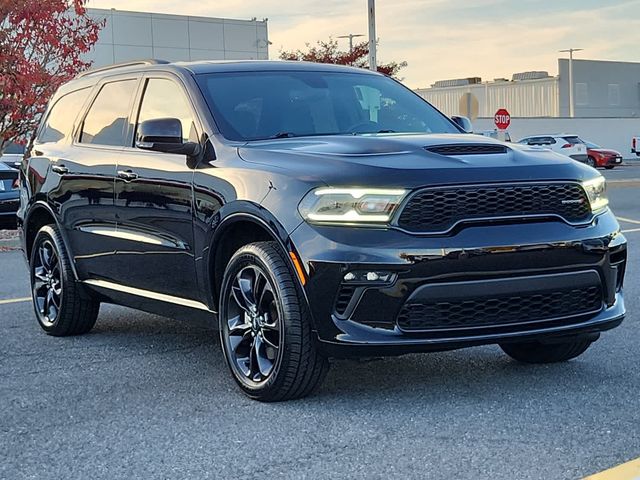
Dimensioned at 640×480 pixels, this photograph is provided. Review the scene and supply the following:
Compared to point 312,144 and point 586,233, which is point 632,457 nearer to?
point 586,233

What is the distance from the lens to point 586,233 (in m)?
4.88

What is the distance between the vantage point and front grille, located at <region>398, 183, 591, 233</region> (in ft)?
15.0

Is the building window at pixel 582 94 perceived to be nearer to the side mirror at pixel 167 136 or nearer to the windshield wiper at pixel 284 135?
the windshield wiper at pixel 284 135

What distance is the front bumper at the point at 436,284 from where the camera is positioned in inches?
178

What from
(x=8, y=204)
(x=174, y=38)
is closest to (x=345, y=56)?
(x=174, y=38)

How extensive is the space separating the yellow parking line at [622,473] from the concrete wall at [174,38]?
114ft

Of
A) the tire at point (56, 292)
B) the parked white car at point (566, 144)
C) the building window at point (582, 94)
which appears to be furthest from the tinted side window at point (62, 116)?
the building window at point (582, 94)

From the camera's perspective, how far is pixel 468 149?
502 cm

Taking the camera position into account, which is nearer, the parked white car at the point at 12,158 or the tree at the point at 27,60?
the parked white car at the point at 12,158

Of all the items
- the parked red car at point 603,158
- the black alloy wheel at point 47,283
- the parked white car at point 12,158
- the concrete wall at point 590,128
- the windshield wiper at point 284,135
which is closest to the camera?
the windshield wiper at point 284,135

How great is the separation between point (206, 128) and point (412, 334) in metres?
1.72

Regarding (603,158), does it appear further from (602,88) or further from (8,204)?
(602,88)

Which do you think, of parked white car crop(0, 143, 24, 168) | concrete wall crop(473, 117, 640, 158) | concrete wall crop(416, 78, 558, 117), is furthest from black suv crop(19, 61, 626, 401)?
concrete wall crop(416, 78, 558, 117)

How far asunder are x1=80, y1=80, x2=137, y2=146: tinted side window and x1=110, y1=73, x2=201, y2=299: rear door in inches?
7.0
